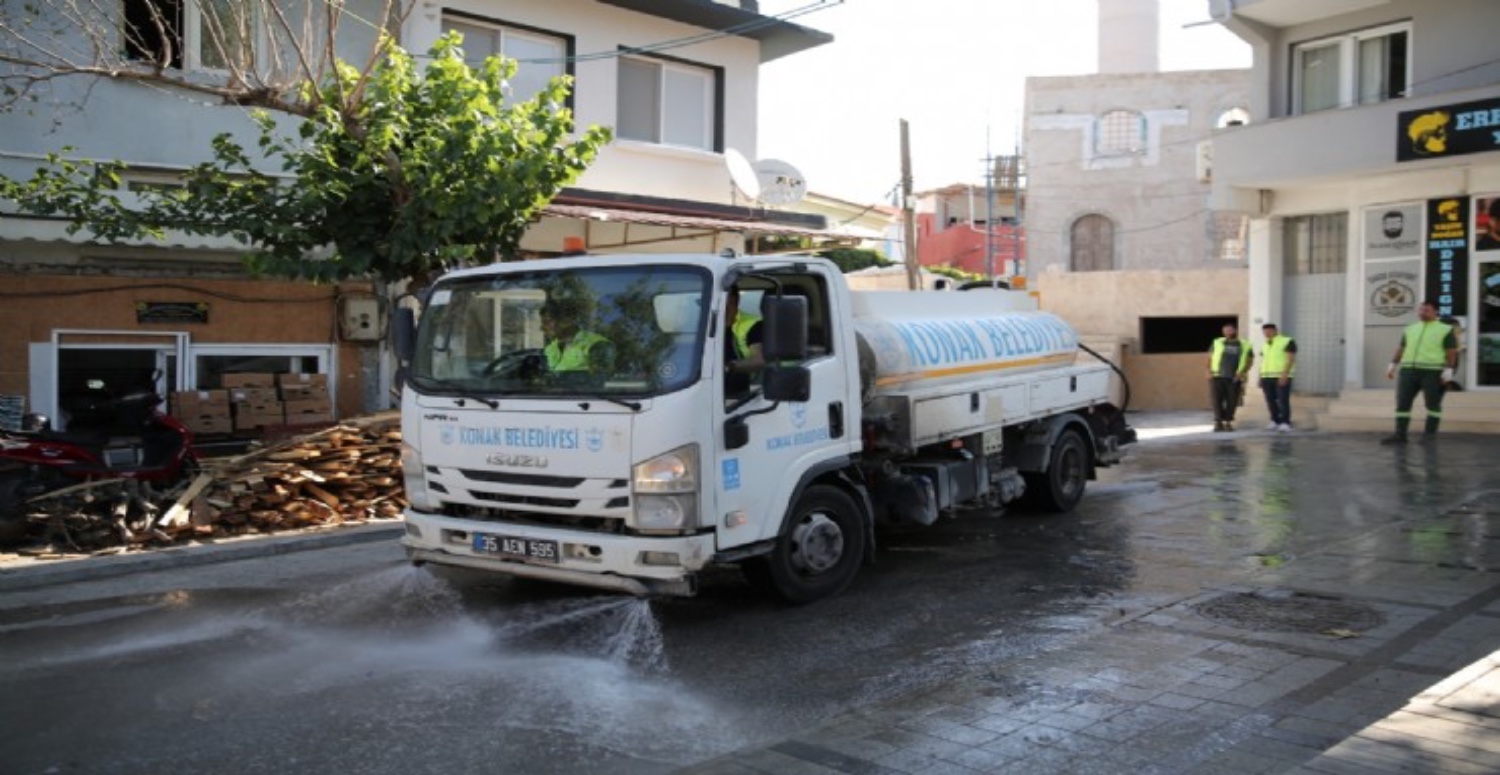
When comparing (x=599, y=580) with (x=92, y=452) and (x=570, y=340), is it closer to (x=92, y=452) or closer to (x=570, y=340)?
(x=570, y=340)

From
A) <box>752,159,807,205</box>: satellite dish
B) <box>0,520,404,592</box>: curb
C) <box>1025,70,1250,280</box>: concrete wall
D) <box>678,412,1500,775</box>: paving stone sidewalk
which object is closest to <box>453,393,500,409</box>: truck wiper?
<box>678,412,1500,775</box>: paving stone sidewalk

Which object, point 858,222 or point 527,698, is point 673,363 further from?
point 858,222

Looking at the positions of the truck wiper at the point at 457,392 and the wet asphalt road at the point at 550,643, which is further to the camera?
the truck wiper at the point at 457,392

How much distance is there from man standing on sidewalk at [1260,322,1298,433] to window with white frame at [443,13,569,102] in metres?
11.4

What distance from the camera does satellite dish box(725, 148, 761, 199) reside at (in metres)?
15.2

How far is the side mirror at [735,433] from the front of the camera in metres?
6.07

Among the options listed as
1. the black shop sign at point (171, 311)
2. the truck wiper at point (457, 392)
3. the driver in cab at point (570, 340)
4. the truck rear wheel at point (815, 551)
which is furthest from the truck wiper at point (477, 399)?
the black shop sign at point (171, 311)

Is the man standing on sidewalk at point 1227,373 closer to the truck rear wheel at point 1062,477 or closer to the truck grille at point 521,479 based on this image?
the truck rear wheel at point 1062,477

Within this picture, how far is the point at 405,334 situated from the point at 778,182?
993 cm

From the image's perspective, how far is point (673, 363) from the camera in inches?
236

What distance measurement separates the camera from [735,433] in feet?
20.0

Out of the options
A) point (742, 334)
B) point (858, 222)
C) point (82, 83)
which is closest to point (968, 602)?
point (742, 334)

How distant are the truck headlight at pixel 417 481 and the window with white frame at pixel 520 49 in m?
9.19

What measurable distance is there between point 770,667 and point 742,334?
1851mm
